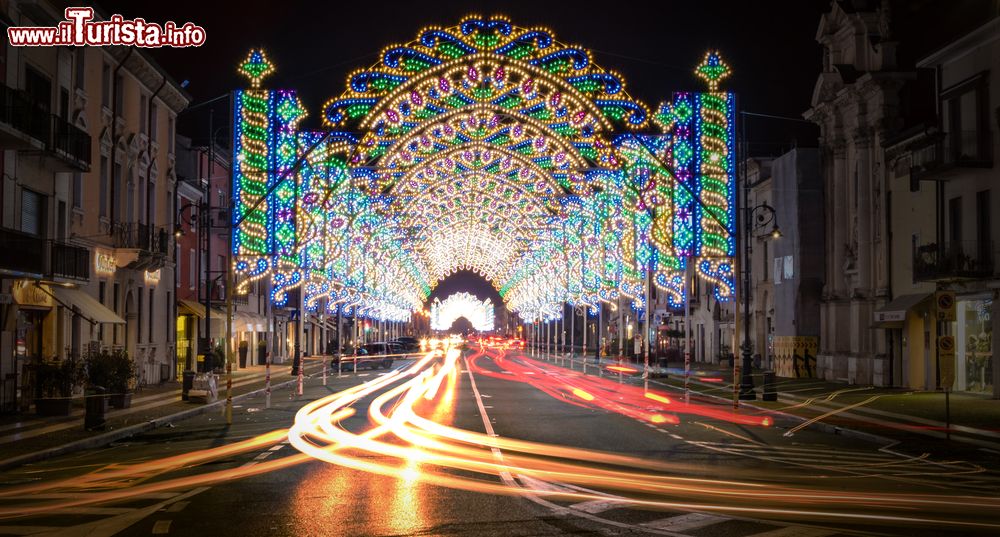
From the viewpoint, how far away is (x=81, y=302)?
3353 centimetres

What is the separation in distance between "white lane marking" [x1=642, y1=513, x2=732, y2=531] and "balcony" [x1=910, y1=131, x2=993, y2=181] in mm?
26049

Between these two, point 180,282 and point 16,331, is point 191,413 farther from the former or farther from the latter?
point 180,282

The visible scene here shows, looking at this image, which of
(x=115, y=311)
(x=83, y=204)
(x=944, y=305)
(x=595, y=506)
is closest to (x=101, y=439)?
(x=595, y=506)

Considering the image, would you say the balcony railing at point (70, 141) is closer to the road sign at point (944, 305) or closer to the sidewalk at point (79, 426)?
the sidewalk at point (79, 426)

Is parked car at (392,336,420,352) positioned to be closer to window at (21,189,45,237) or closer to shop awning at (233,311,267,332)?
shop awning at (233,311,267,332)

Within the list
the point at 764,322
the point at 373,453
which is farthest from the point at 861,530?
the point at 764,322

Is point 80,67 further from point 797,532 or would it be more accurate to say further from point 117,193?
point 797,532

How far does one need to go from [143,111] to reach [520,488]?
1269 inches

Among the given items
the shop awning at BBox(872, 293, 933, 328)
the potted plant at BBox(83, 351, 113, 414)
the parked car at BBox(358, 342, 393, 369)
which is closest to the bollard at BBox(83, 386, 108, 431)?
the potted plant at BBox(83, 351, 113, 414)

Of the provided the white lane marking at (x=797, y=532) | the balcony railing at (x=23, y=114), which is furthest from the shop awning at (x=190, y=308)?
the white lane marking at (x=797, y=532)

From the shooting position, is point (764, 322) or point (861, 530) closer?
point (861, 530)

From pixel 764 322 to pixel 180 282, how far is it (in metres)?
31.8

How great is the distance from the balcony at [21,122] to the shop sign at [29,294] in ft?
12.2

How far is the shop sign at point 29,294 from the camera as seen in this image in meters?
29.8
